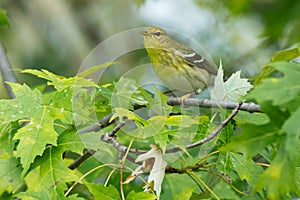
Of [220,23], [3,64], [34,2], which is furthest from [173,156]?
[34,2]

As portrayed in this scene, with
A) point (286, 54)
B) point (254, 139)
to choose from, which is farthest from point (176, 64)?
point (254, 139)

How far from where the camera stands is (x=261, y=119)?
1.23m

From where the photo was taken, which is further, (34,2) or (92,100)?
(34,2)

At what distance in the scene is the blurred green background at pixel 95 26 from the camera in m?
2.96

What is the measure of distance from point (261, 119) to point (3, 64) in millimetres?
1106

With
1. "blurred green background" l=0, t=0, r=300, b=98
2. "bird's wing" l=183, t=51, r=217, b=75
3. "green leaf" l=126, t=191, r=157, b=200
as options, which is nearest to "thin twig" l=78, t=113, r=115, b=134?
"green leaf" l=126, t=191, r=157, b=200

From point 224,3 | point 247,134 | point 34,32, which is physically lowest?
point 34,32

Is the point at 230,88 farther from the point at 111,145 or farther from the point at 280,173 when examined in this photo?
the point at 280,173

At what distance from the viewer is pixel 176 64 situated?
5.53ft

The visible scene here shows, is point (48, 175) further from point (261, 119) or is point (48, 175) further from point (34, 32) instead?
point (34, 32)

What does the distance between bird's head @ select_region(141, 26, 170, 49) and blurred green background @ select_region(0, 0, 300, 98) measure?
0.82 metres

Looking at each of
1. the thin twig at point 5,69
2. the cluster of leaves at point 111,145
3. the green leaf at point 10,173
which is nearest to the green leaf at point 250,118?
the cluster of leaves at point 111,145

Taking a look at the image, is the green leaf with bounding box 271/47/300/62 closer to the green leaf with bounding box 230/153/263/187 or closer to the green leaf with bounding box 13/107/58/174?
the green leaf with bounding box 230/153/263/187

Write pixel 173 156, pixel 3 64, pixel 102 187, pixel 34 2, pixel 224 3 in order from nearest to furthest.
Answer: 1. pixel 102 187
2. pixel 173 156
3. pixel 3 64
4. pixel 224 3
5. pixel 34 2
